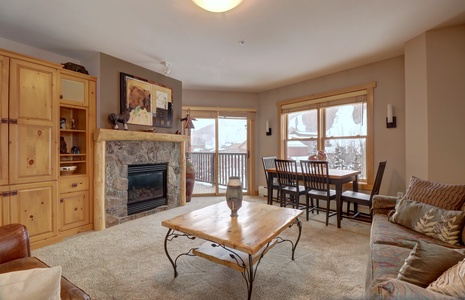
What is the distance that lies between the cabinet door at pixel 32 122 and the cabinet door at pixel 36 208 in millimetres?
100

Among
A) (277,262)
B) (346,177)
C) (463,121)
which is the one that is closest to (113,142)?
(277,262)

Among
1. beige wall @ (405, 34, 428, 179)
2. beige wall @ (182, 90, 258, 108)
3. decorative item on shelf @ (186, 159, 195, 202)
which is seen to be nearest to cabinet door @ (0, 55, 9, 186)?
decorative item on shelf @ (186, 159, 195, 202)

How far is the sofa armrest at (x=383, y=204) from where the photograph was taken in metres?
2.28

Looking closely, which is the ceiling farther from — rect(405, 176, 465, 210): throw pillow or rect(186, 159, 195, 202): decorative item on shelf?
rect(186, 159, 195, 202): decorative item on shelf

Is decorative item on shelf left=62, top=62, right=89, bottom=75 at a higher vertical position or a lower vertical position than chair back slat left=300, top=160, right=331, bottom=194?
higher

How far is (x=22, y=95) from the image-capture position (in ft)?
8.00

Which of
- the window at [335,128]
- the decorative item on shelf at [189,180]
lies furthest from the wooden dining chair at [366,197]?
the decorative item on shelf at [189,180]

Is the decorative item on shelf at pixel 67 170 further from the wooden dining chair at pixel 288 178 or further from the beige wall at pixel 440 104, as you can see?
the beige wall at pixel 440 104

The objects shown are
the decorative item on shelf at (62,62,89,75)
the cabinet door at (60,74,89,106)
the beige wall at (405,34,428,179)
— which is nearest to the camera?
the beige wall at (405,34,428,179)

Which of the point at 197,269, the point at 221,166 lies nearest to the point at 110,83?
the point at 197,269

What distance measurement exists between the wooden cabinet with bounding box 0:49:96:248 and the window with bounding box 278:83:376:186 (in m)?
3.76

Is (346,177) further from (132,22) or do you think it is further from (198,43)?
(132,22)

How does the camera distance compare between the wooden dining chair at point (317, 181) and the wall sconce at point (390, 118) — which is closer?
the wooden dining chair at point (317, 181)

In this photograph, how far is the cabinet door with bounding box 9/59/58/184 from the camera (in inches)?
93.9
